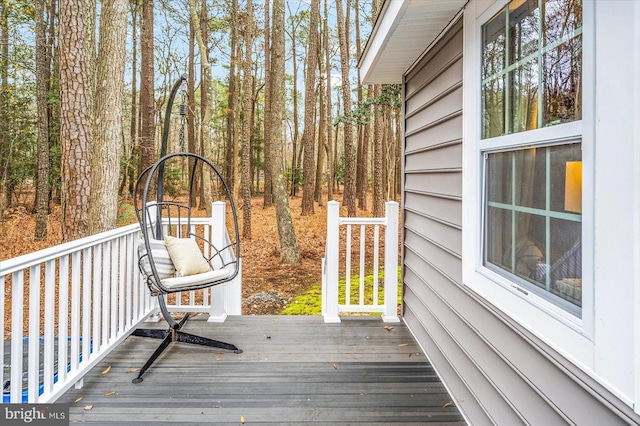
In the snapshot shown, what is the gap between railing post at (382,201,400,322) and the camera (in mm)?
3488

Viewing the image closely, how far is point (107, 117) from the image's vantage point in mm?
4152

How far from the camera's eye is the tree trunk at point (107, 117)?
13.3 ft

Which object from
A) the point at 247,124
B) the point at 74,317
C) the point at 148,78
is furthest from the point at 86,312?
the point at 148,78

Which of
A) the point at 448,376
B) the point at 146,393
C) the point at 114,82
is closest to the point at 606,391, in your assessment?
the point at 448,376

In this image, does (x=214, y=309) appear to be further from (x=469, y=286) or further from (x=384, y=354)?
(x=469, y=286)

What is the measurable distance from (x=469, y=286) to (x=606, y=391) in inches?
37.8

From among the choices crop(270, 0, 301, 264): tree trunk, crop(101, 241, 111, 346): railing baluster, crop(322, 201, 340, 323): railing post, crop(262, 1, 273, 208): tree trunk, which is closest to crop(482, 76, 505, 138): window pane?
crop(322, 201, 340, 323): railing post

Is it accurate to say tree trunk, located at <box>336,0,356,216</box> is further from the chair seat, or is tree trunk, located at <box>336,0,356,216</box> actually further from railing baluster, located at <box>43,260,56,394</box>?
railing baluster, located at <box>43,260,56,394</box>

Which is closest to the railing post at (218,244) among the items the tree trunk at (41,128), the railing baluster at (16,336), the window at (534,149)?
the railing baluster at (16,336)

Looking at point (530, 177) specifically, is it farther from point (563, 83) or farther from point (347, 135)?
point (347, 135)

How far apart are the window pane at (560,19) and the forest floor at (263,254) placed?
4.65 m

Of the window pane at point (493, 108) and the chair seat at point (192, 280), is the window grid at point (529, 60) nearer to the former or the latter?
the window pane at point (493, 108)

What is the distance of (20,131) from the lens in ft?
29.3

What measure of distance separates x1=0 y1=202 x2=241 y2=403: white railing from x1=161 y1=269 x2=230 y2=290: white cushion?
1.35ft
